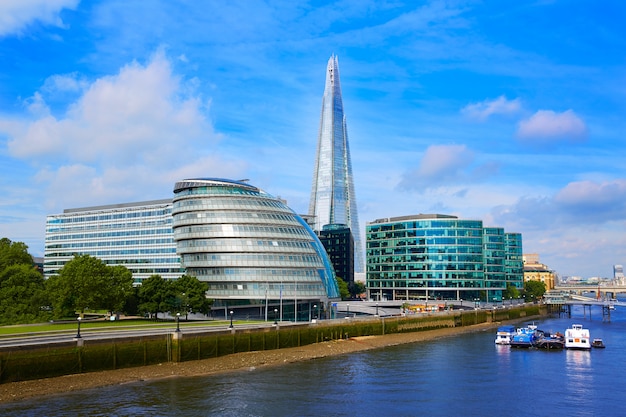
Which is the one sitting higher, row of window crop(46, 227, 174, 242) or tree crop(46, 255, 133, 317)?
row of window crop(46, 227, 174, 242)

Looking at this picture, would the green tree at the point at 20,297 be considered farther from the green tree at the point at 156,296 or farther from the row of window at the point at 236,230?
the row of window at the point at 236,230

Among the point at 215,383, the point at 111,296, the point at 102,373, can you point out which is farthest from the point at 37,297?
the point at 215,383

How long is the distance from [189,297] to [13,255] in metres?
40.1

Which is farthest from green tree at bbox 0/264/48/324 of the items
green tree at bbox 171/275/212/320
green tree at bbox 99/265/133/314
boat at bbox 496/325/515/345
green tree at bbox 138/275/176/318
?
boat at bbox 496/325/515/345

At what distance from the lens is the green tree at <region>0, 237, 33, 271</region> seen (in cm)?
11150

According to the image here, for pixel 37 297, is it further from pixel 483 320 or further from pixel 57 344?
pixel 483 320

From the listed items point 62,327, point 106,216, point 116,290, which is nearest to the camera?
point 62,327

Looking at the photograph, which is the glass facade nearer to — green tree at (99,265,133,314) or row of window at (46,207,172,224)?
row of window at (46,207,172,224)

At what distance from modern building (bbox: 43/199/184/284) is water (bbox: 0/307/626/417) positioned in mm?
77763

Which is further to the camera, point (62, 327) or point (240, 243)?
point (240, 243)

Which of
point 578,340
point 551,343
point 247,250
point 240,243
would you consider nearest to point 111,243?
point 240,243

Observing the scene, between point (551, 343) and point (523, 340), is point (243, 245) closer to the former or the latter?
point (523, 340)

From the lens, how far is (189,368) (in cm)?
6375

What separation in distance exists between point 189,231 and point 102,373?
237ft
